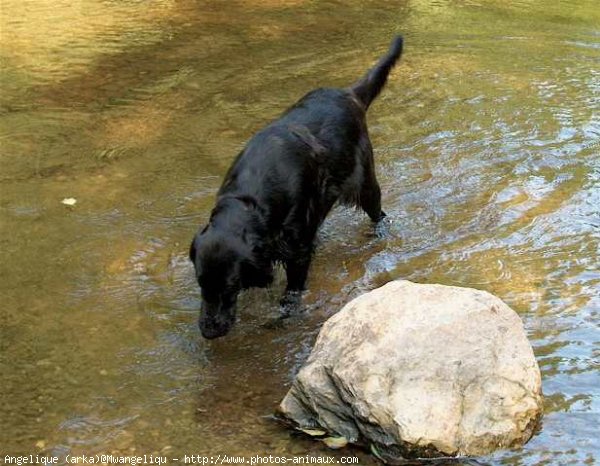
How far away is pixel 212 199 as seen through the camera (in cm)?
618

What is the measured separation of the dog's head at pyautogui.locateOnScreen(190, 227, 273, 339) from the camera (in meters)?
4.26

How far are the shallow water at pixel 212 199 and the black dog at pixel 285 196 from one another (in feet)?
1.17

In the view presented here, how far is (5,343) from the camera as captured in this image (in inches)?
176

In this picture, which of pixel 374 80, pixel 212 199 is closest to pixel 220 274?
pixel 212 199

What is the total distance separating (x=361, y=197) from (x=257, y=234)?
142 centimetres

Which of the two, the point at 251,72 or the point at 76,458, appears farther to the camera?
the point at 251,72

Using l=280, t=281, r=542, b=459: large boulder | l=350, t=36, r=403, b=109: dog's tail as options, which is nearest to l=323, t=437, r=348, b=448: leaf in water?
l=280, t=281, r=542, b=459: large boulder

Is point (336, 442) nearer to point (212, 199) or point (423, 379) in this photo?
point (423, 379)

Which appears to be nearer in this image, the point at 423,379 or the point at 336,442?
the point at 423,379

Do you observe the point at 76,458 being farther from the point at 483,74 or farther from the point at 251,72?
the point at 483,74

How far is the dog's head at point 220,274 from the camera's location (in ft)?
14.0

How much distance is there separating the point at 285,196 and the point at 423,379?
162 cm

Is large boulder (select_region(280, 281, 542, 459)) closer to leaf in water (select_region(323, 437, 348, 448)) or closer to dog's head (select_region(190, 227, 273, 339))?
leaf in water (select_region(323, 437, 348, 448))

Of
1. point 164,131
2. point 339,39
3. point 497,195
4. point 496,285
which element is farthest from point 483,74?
point 496,285
